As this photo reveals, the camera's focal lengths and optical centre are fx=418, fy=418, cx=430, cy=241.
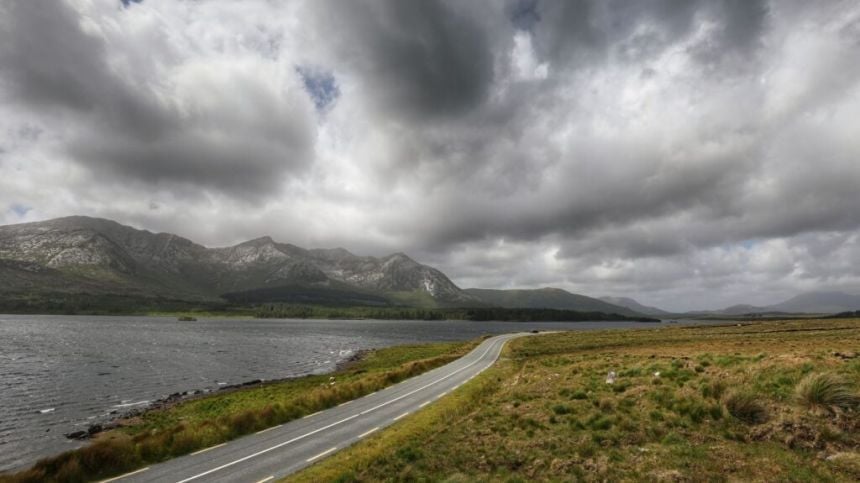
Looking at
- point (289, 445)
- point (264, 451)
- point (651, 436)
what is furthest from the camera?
point (289, 445)

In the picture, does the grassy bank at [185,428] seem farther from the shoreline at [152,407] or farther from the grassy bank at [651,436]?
the grassy bank at [651,436]

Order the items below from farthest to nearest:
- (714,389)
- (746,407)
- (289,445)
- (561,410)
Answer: (289,445) → (561,410) → (714,389) → (746,407)

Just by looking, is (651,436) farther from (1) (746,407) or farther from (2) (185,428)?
(2) (185,428)

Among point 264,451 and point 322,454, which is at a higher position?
point 322,454

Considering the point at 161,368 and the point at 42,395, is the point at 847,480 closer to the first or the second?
the point at 42,395

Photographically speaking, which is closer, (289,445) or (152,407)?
(289,445)

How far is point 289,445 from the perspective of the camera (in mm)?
23391

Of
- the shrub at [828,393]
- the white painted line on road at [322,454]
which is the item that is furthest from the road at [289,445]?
the shrub at [828,393]

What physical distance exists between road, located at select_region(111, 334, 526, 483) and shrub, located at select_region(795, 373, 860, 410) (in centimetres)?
2083

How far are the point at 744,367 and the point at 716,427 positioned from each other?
41.7ft

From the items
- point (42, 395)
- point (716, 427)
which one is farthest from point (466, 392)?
point (42, 395)

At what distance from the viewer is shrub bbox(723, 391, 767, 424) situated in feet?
53.2

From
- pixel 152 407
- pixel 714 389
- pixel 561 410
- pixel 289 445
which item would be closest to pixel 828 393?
pixel 714 389

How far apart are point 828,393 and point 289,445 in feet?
81.2
